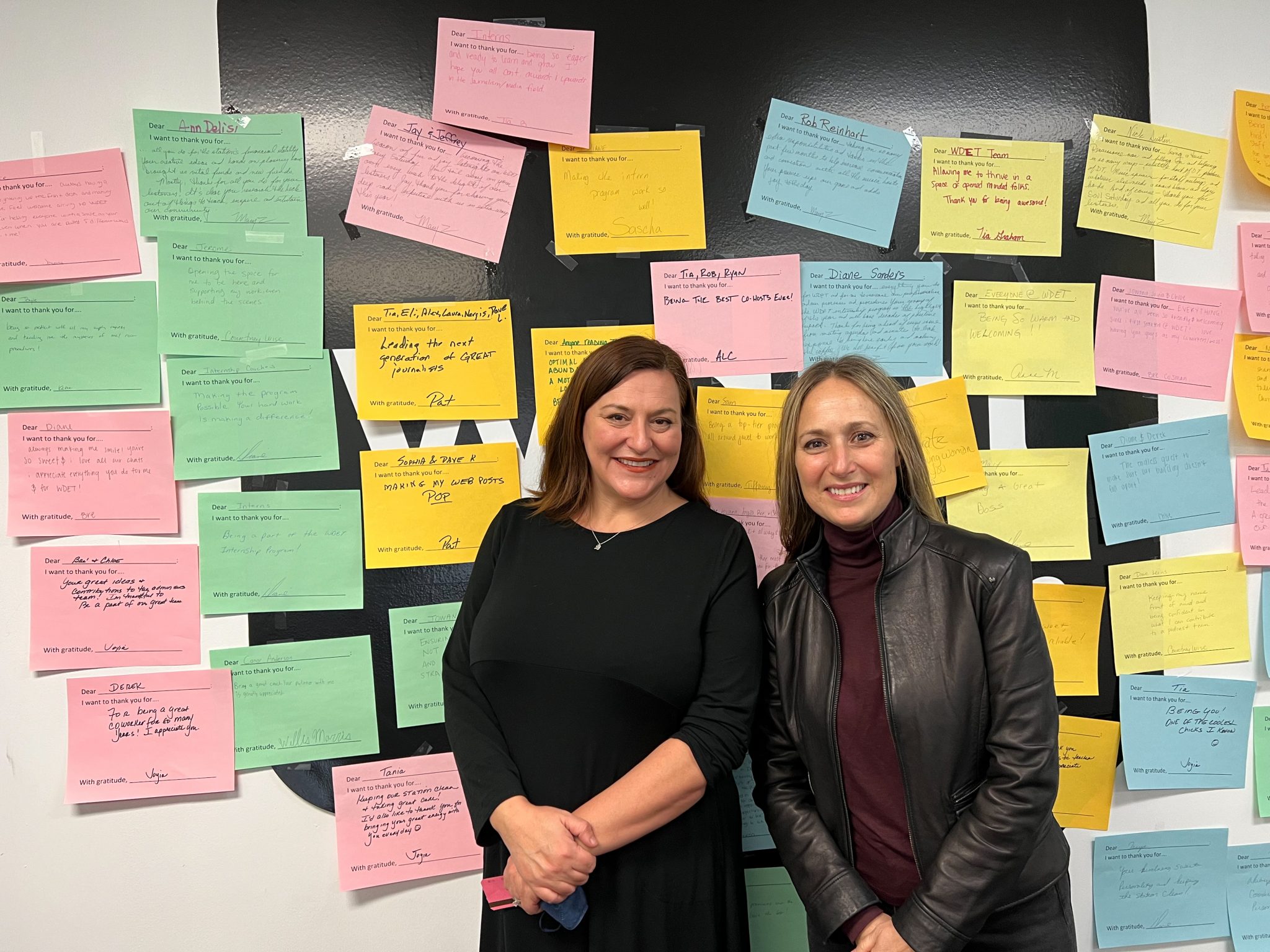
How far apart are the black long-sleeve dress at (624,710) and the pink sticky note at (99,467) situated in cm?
78

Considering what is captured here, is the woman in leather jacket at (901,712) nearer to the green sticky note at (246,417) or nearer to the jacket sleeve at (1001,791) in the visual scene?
the jacket sleeve at (1001,791)

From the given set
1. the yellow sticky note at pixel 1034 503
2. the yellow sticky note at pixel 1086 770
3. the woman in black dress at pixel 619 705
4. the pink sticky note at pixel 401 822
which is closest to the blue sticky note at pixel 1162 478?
the yellow sticky note at pixel 1034 503

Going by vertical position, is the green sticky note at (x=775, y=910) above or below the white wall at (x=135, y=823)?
below

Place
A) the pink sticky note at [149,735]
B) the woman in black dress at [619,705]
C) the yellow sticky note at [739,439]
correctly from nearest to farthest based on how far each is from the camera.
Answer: the woman in black dress at [619,705]
the pink sticky note at [149,735]
the yellow sticky note at [739,439]

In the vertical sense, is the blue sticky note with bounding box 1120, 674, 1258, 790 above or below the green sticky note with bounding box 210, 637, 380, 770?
below

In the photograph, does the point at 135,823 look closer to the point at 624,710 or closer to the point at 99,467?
the point at 99,467

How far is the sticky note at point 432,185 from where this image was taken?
1721 mm

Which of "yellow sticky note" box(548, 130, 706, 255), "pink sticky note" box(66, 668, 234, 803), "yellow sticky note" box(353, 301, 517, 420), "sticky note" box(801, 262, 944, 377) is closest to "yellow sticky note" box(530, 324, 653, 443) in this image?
"yellow sticky note" box(353, 301, 517, 420)

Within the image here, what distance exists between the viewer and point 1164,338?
1848 mm

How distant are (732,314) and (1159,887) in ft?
5.20

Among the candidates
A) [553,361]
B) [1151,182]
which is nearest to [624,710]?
[553,361]

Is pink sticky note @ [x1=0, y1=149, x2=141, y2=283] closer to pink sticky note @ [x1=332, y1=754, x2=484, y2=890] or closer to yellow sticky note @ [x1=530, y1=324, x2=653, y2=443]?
yellow sticky note @ [x1=530, y1=324, x2=653, y2=443]

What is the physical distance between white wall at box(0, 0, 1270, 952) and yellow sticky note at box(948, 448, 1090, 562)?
135 cm

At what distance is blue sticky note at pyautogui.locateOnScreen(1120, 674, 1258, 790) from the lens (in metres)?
1.83
